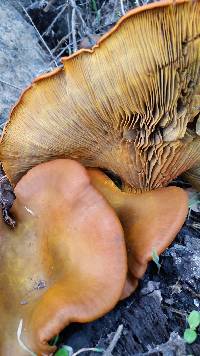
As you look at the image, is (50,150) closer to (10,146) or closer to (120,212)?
(10,146)

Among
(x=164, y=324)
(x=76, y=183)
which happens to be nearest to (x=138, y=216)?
(x=76, y=183)

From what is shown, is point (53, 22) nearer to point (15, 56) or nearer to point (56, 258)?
point (15, 56)

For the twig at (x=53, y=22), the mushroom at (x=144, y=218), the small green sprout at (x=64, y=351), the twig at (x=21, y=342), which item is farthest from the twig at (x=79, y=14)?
the small green sprout at (x=64, y=351)

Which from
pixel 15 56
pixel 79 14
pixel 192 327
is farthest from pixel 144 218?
pixel 79 14

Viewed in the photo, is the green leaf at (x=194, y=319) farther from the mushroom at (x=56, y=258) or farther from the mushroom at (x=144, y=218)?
the mushroom at (x=56, y=258)

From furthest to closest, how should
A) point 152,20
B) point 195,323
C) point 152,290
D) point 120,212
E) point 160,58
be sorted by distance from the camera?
1. point 120,212
2. point 152,290
3. point 195,323
4. point 160,58
5. point 152,20

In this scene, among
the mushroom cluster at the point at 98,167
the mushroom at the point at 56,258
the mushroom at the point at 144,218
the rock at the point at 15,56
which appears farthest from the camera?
the rock at the point at 15,56

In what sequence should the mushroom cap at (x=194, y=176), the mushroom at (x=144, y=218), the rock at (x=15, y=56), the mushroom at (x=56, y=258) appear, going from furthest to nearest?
the rock at (x=15, y=56) → the mushroom cap at (x=194, y=176) → the mushroom at (x=144, y=218) → the mushroom at (x=56, y=258)
